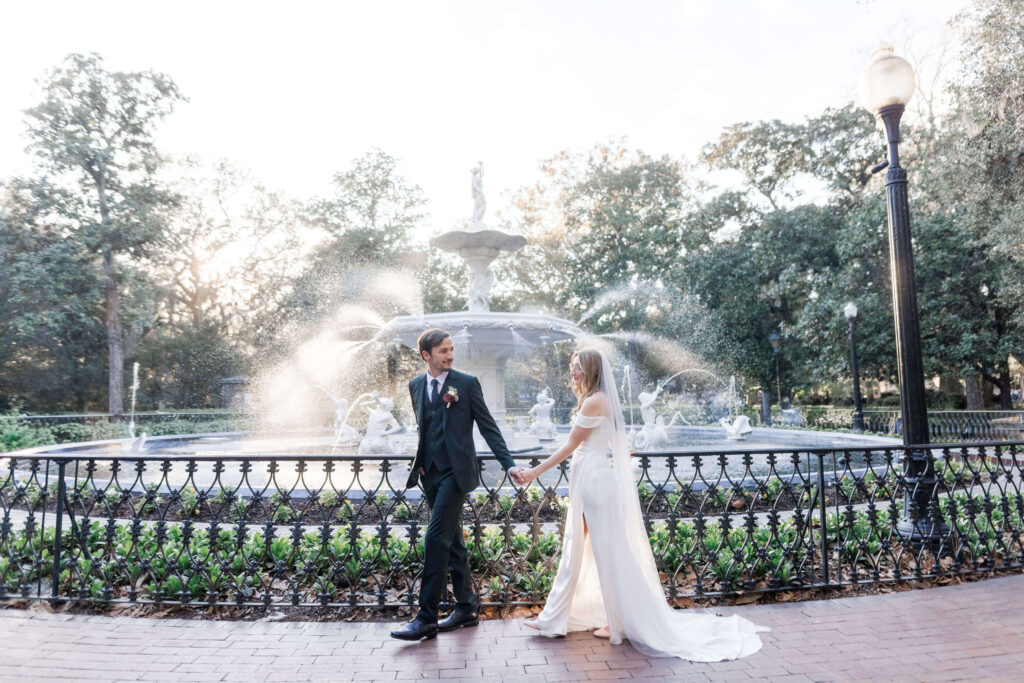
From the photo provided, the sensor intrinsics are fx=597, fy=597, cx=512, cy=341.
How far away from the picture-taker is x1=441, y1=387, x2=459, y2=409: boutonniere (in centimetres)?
395

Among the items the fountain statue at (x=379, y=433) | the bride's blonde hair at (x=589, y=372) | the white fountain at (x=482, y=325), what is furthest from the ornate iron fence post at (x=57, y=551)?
the fountain statue at (x=379, y=433)

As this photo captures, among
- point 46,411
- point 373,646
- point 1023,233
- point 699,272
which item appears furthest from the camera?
point 46,411

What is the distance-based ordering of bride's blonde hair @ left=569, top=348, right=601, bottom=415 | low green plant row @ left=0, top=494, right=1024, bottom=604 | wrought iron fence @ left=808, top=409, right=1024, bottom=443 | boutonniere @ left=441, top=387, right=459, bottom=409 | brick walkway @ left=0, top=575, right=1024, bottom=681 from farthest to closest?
wrought iron fence @ left=808, top=409, right=1024, bottom=443 → low green plant row @ left=0, top=494, right=1024, bottom=604 → bride's blonde hair @ left=569, top=348, right=601, bottom=415 → boutonniere @ left=441, top=387, right=459, bottom=409 → brick walkway @ left=0, top=575, right=1024, bottom=681

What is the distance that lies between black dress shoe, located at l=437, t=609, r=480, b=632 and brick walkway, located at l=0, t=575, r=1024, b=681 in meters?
0.06

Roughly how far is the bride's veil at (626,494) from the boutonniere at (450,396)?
3.28ft

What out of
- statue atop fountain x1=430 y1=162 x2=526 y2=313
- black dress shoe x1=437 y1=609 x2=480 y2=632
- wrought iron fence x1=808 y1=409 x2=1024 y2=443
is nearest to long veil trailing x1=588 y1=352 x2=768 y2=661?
black dress shoe x1=437 y1=609 x2=480 y2=632

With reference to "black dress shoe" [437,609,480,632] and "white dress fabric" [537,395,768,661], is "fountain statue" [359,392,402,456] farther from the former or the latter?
"white dress fabric" [537,395,768,661]

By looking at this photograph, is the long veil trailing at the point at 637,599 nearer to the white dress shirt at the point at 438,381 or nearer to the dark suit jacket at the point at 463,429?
the dark suit jacket at the point at 463,429

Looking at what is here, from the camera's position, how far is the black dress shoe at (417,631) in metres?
3.83

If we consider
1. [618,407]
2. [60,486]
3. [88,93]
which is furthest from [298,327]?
[618,407]

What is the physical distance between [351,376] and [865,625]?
2865 centimetres

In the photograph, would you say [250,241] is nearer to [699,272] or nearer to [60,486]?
[699,272]

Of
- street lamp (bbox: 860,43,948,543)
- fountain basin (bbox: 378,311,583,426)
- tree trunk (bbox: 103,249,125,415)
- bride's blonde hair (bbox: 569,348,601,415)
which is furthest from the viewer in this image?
tree trunk (bbox: 103,249,125,415)

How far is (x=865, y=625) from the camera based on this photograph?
13.4 feet
